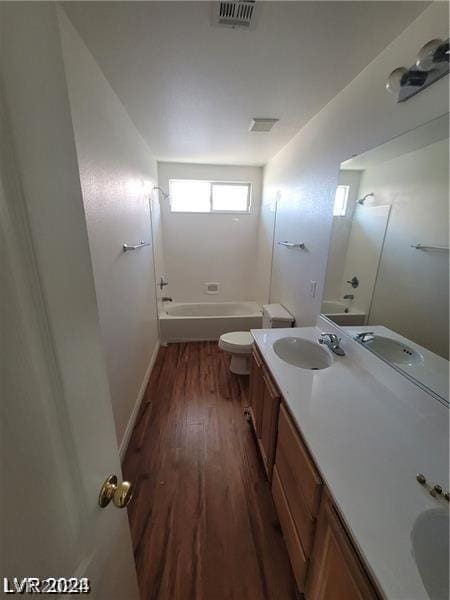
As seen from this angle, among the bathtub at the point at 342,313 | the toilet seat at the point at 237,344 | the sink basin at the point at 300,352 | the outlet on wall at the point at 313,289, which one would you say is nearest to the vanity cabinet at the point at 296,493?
the sink basin at the point at 300,352

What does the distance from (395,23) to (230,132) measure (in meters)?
1.40

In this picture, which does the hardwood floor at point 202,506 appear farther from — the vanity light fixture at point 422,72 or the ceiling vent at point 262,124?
the ceiling vent at point 262,124

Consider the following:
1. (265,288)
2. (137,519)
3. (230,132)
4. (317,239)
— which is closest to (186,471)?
(137,519)

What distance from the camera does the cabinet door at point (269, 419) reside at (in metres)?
1.26

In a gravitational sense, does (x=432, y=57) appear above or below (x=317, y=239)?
above

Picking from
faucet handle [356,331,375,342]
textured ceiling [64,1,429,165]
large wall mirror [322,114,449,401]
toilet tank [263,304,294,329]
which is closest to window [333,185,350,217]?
large wall mirror [322,114,449,401]

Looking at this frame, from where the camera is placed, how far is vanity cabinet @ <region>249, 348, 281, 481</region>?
128 cm

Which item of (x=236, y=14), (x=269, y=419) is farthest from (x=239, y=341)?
(x=236, y=14)

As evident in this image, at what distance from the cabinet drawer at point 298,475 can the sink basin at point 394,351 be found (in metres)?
0.62

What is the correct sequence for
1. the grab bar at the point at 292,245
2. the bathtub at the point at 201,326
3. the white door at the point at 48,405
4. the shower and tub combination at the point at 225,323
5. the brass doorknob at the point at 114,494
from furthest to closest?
the bathtub at the point at 201,326
the shower and tub combination at the point at 225,323
the grab bar at the point at 292,245
the brass doorknob at the point at 114,494
the white door at the point at 48,405

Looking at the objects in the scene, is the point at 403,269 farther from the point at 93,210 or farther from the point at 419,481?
the point at 93,210

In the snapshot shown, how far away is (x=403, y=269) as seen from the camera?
3.76 feet

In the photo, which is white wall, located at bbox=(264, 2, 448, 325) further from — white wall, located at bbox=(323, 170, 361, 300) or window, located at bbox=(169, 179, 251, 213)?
window, located at bbox=(169, 179, 251, 213)

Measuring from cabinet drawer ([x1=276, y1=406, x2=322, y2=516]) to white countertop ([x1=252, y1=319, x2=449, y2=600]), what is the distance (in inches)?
3.2
